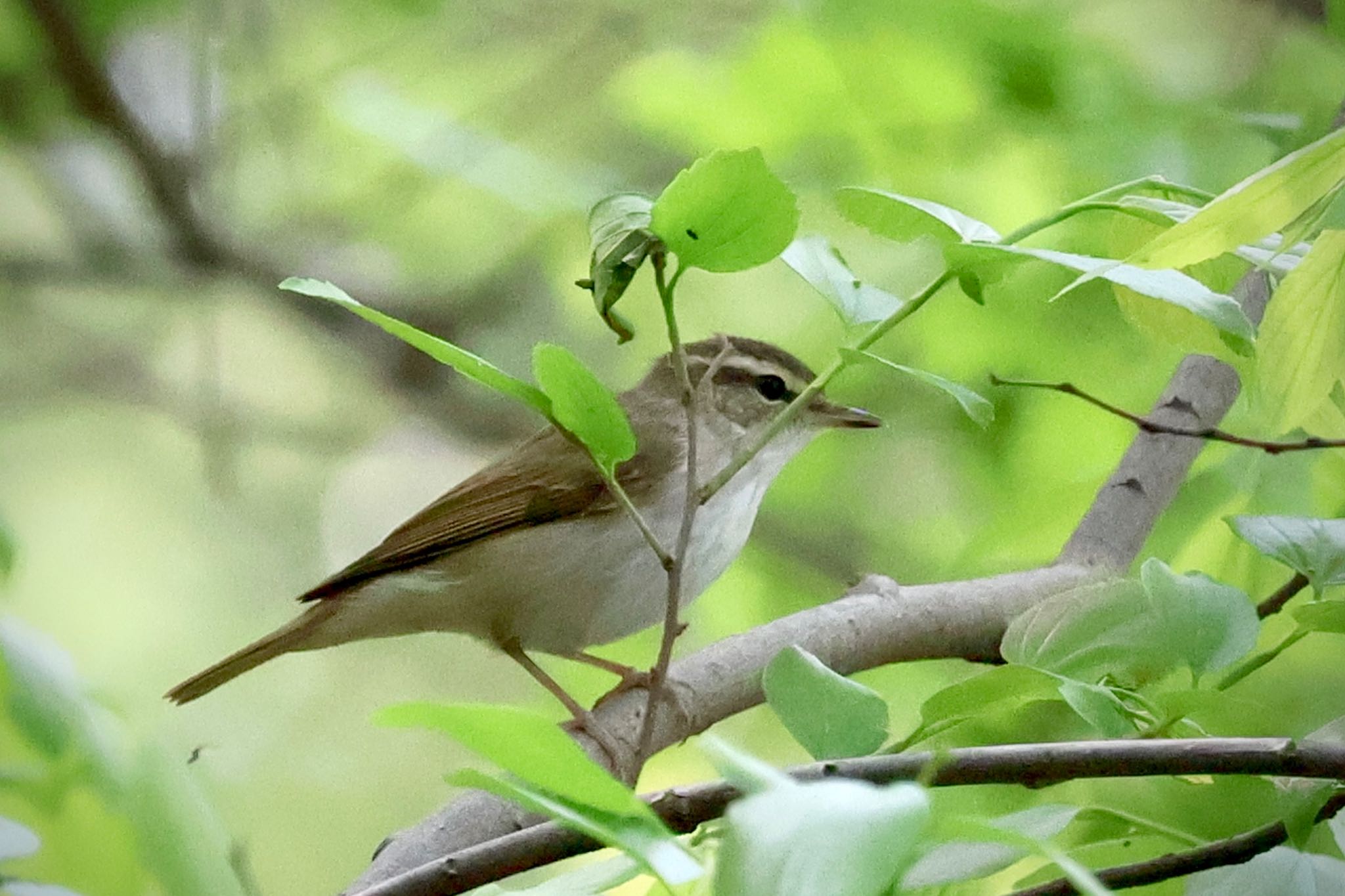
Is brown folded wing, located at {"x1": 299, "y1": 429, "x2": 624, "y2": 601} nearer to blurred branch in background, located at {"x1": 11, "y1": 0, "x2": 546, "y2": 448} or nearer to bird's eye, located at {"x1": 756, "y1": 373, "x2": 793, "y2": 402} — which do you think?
bird's eye, located at {"x1": 756, "y1": 373, "x2": 793, "y2": 402}

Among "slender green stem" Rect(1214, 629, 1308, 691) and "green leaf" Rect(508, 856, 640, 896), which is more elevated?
"green leaf" Rect(508, 856, 640, 896)

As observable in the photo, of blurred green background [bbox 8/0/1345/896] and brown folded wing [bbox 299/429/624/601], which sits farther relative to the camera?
brown folded wing [bbox 299/429/624/601]

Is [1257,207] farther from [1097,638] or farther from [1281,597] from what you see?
[1281,597]

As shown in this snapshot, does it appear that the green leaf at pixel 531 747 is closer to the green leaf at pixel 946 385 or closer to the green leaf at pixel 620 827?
the green leaf at pixel 620 827

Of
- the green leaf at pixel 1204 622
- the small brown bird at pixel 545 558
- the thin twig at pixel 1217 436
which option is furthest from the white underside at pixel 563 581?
the green leaf at pixel 1204 622

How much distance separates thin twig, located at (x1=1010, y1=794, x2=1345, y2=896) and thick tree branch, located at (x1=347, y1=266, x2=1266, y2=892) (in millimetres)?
479

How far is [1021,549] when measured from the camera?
1073 millimetres

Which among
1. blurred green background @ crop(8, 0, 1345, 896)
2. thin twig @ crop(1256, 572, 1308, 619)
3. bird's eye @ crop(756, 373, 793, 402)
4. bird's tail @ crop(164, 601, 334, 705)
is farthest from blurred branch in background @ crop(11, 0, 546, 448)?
thin twig @ crop(1256, 572, 1308, 619)

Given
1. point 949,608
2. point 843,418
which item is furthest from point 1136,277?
point 843,418

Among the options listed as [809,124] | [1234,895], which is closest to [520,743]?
[1234,895]

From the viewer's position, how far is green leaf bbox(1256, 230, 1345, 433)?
53cm

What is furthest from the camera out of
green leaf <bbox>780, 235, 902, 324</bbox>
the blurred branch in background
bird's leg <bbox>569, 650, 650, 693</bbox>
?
the blurred branch in background

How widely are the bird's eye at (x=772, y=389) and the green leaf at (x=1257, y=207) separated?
3.50ft

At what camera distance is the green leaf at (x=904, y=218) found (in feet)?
1.83
